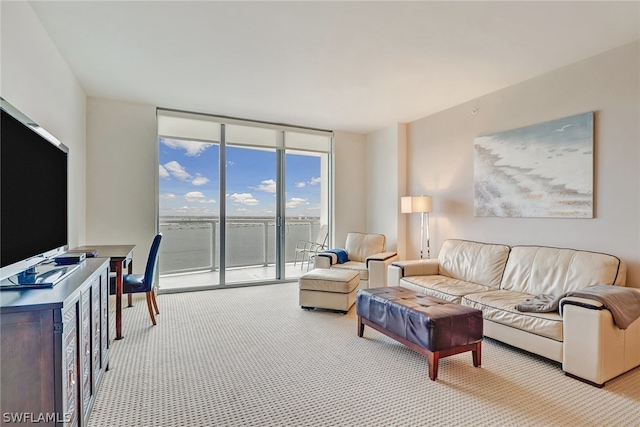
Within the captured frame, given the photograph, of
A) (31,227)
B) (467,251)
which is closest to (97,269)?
(31,227)

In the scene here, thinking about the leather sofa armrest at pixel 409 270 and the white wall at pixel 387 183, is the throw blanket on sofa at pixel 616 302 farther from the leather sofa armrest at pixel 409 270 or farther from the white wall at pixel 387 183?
the white wall at pixel 387 183

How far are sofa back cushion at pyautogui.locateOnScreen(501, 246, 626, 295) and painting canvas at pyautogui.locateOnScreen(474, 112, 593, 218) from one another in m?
0.42

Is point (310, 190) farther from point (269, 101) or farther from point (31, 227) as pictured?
point (31, 227)

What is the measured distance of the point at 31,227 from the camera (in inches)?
69.2

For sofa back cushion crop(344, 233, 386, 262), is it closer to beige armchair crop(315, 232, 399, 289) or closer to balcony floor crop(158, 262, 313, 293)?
beige armchair crop(315, 232, 399, 289)

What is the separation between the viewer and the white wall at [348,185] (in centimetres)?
589

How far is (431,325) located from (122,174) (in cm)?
417

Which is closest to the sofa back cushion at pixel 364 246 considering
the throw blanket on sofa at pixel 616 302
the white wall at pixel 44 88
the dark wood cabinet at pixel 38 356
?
the throw blanket on sofa at pixel 616 302

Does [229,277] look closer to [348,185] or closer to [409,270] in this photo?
[348,185]

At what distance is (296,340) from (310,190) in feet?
10.8

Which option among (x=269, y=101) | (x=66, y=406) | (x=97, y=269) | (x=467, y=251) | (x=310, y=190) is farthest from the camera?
(x=310, y=190)

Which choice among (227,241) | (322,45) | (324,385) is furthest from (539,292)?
(227,241)

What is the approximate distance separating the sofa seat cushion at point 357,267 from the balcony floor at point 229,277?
45.0 inches

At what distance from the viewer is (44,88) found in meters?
2.69
